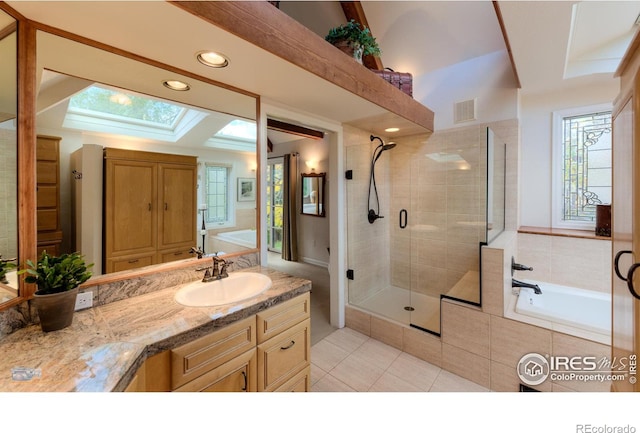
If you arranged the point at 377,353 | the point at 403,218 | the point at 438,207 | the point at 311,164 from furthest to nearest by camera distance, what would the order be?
1. the point at 311,164
2. the point at 403,218
3. the point at 438,207
4. the point at 377,353

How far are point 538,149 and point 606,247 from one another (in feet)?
3.59

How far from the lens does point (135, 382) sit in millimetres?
816

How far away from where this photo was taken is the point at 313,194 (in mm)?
5004

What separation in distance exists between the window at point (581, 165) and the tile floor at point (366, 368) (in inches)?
78.1

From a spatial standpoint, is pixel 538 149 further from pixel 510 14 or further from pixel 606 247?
pixel 510 14

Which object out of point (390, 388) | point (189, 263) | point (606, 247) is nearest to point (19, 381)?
point (189, 263)

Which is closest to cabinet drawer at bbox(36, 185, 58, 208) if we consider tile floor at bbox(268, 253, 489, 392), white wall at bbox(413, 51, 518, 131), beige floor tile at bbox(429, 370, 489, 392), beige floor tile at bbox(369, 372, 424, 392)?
tile floor at bbox(268, 253, 489, 392)

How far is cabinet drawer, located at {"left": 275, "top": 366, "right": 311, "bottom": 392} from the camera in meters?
1.46

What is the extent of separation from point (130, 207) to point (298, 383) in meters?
1.45

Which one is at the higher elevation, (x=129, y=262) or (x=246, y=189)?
(x=246, y=189)

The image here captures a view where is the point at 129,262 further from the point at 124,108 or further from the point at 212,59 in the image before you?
the point at 212,59

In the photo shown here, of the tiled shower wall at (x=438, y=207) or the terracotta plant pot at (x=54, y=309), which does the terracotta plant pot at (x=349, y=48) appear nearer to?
the tiled shower wall at (x=438, y=207)

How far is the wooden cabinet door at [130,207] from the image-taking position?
1373mm

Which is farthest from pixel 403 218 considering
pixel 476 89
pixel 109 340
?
pixel 109 340
